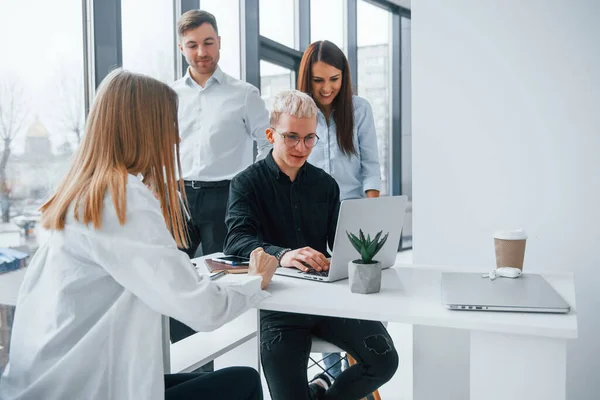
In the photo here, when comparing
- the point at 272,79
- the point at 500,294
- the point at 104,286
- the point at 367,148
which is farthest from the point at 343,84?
the point at 272,79

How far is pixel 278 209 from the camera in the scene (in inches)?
79.4

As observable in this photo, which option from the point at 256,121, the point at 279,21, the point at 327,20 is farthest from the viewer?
the point at 327,20

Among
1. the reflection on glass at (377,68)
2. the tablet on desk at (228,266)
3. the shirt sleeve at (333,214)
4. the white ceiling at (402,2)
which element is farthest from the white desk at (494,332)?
the white ceiling at (402,2)

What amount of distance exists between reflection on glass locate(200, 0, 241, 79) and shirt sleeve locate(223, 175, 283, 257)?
1.94 m

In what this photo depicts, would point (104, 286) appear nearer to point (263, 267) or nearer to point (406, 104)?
point (263, 267)

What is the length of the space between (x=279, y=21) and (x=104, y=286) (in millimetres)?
3678

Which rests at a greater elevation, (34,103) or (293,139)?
(34,103)

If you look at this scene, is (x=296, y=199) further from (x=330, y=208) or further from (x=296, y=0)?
(x=296, y=0)

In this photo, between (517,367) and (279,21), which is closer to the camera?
(517,367)

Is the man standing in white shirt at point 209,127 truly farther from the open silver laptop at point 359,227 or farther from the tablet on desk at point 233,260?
the open silver laptop at point 359,227

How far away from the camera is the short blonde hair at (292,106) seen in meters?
1.96

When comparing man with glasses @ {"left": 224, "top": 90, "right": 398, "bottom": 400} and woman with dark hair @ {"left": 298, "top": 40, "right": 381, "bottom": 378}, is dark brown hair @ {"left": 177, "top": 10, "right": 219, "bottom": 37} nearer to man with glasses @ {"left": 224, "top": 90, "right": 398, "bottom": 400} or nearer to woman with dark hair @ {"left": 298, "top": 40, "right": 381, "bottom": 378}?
woman with dark hair @ {"left": 298, "top": 40, "right": 381, "bottom": 378}

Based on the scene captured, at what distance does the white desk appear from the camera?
1.21 meters

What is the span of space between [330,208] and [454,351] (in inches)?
28.3
